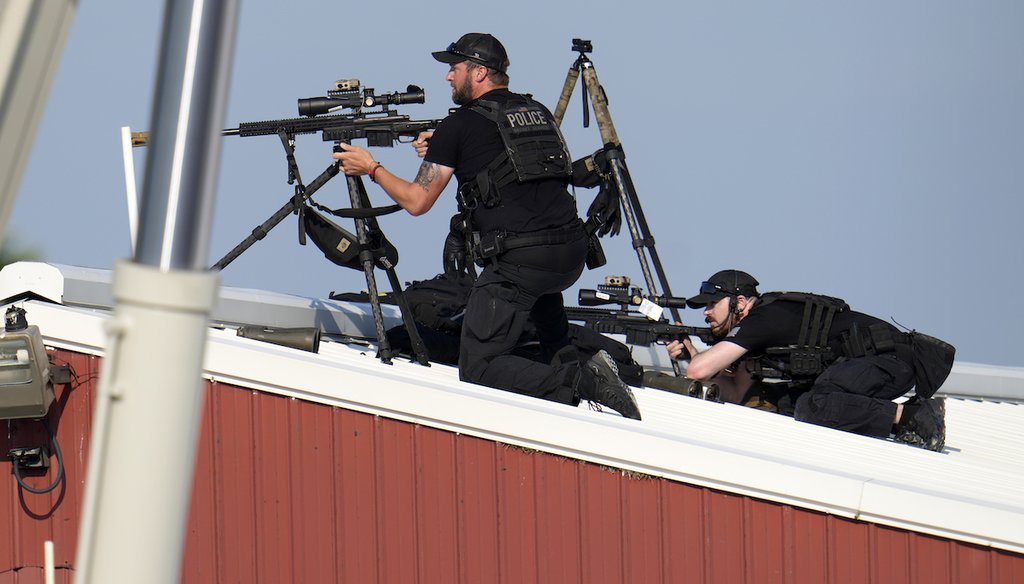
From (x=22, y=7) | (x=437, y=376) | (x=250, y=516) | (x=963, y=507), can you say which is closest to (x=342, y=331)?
(x=437, y=376)

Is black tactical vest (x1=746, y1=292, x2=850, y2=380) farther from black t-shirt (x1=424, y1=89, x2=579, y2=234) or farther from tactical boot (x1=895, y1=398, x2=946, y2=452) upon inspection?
black t-shirt (x1=424, y1=89, x2=579, y2=234)

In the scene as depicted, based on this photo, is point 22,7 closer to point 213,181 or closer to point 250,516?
point 213,181

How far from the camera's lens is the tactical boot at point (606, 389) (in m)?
6.51

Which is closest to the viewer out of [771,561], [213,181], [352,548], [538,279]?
[213,181]

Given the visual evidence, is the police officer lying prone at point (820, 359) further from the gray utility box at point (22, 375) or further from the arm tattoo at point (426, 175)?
the gray utility box at point (22, 375)

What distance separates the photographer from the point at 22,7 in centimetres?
184

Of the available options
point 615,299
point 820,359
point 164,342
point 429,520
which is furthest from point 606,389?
point 164,342

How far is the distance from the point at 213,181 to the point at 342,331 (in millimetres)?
7239

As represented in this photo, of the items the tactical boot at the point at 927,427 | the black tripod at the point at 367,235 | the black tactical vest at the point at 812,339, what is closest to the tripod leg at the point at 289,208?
the black tripod at the point at 367,235

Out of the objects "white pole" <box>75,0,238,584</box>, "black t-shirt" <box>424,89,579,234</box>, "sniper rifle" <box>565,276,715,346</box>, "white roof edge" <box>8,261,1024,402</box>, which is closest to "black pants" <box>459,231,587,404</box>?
"black t-shirt" <box>424,89,579,234</box>

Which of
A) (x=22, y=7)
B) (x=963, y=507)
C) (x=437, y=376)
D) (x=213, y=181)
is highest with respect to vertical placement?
(x=22, y=7)

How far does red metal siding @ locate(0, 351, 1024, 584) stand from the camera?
551cm

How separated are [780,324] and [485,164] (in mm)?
2214

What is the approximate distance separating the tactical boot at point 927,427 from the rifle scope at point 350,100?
132 inches
